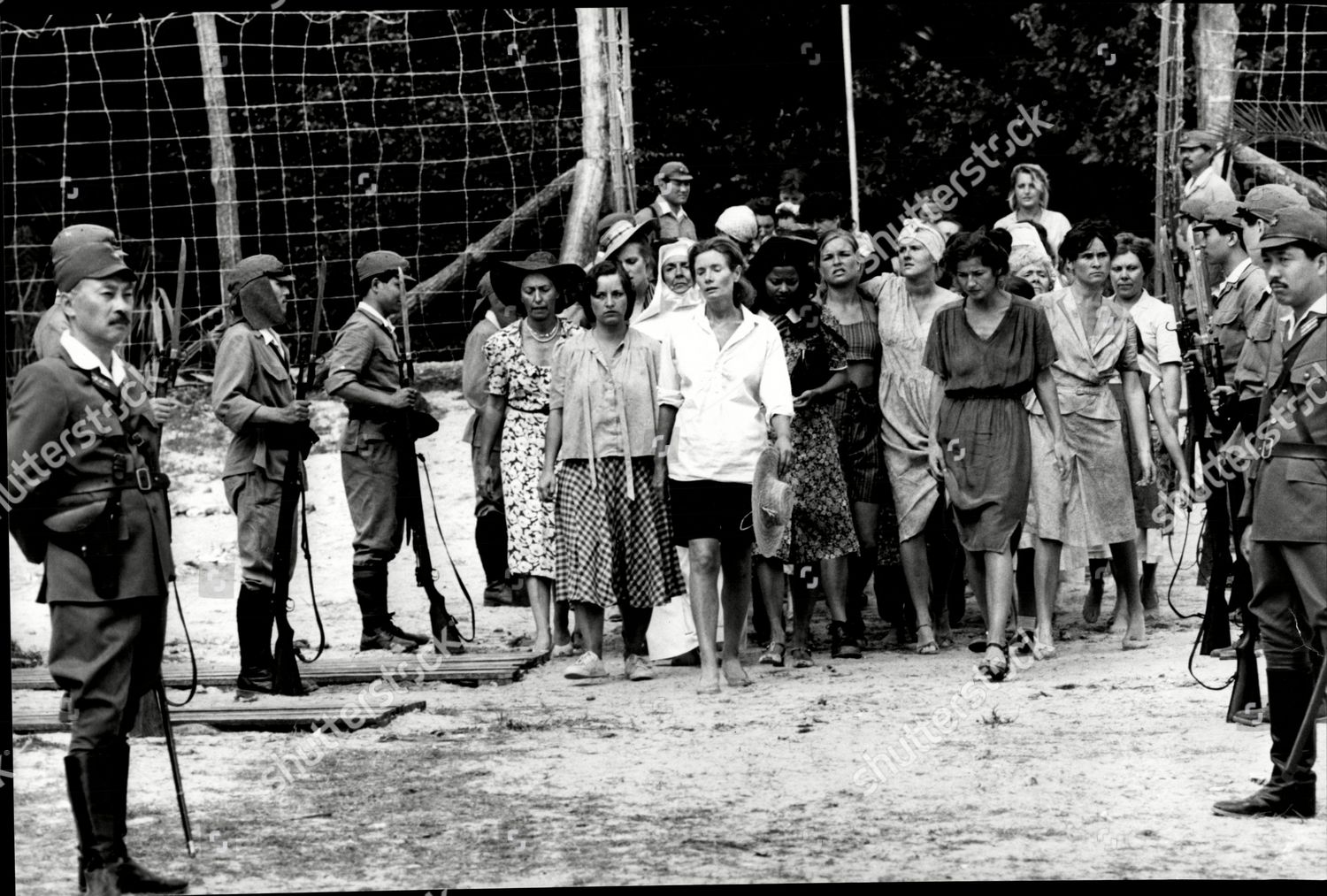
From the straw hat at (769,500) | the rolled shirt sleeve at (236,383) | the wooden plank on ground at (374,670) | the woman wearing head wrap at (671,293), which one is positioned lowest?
the wooden plank on ground at (374,670)

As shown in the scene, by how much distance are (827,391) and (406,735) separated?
2.56 meters

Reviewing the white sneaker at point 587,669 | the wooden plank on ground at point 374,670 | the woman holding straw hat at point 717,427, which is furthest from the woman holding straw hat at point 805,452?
the wooden plank on ground at point 374,670

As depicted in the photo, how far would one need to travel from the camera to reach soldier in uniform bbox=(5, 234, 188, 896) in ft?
17.4

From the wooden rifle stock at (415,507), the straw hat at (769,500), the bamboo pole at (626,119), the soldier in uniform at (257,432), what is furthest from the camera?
the bamboo pole at (626,119)

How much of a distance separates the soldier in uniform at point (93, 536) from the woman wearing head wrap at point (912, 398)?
4250 mm

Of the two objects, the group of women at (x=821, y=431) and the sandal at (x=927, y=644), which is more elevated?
the group of women at (x=821, y=431)

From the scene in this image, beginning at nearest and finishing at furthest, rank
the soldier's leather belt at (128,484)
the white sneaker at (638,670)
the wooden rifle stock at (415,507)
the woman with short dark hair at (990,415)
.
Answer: the soldier's leather belt at (128,484)
the woman with short dark hair at (990,415)
the white sneaker at (638,670)
the wooden rifle stock at (415,507)

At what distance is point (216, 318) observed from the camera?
14227mm

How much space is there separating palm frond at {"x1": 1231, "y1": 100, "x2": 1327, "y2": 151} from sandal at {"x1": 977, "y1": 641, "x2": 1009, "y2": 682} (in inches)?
139

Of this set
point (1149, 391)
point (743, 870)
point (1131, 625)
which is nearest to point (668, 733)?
point (743, 870)

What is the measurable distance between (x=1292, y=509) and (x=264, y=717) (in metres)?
3.89

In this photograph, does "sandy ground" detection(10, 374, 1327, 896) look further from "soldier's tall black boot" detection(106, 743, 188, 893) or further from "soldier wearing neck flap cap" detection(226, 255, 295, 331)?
"soldier wearing neck flap cap" detection(226, 255, 295, 331)

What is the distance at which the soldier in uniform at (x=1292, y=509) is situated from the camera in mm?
5766

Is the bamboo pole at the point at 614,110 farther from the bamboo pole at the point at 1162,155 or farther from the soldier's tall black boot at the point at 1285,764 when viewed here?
the soldier's tall black boot at the point at 1285,764
